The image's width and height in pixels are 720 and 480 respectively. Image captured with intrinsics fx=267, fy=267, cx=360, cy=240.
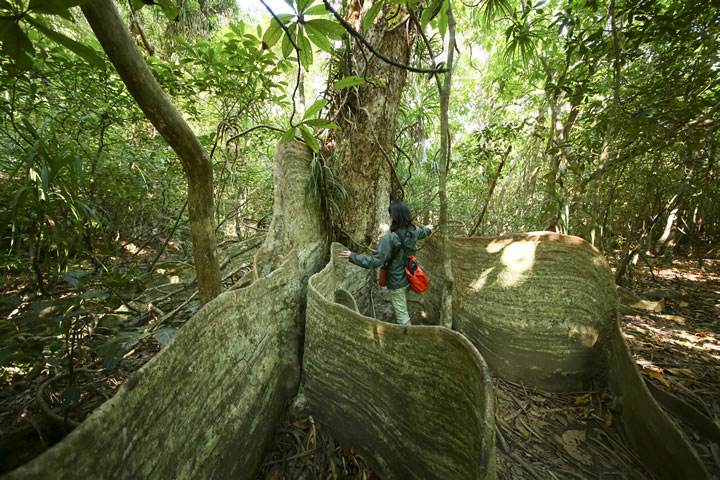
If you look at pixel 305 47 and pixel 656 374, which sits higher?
pixel 305 47

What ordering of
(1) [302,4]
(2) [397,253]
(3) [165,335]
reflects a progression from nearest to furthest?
(1) [302,4] < (3) [165,335] < (2) [397,253]

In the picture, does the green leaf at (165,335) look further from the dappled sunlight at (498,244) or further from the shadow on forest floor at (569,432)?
the dappled sunlight at (498,244)

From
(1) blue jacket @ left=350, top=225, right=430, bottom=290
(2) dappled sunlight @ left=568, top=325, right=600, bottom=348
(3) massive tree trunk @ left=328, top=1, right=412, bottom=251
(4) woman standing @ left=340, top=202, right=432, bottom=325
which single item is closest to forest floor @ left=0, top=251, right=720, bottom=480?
(2) dappled sunlight @ left=568, top=325, right=600, bottom=348

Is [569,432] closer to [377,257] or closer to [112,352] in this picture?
[377,257]

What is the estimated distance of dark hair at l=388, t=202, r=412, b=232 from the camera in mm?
2225

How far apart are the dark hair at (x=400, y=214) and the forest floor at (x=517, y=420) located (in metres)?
1.46

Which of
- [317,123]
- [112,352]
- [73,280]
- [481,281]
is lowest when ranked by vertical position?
[481,281]

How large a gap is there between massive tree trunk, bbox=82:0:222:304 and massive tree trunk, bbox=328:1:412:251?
1.44 meters

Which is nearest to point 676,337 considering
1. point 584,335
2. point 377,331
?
point 584,335

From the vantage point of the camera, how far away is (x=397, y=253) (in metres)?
2.36

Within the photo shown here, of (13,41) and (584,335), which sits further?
(584,335)

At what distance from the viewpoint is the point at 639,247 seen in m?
3.59

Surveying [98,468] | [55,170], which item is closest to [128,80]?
[55,170]

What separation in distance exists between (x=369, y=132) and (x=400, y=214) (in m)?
0.92
